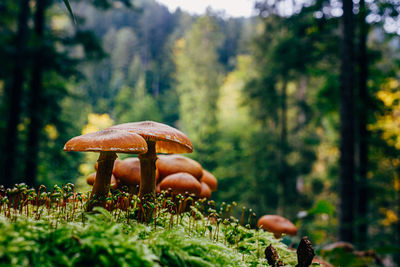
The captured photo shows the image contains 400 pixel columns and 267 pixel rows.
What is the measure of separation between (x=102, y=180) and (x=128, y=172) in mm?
510

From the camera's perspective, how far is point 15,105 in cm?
734

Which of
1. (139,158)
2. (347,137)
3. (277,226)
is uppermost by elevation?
(347,137)

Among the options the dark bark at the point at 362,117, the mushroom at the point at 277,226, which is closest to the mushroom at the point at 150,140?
the mushroom at the point at 277,226

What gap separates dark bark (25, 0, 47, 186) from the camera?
25.1 feet

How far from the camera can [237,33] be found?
35.9 meters

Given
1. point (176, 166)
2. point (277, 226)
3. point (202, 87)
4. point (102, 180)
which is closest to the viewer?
point (102, 180)

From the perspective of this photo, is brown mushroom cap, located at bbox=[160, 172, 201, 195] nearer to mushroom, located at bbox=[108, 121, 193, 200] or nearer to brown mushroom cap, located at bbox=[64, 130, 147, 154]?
mushroom, located at bbox=[108, 121, 193, 200]

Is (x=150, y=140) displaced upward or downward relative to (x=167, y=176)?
upward

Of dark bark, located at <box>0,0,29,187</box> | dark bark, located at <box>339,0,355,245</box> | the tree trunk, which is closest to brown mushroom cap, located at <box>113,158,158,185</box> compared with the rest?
dark bark, located at <box>339,0,355,245</box>

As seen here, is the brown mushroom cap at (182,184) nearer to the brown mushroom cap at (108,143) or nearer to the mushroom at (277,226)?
the brown mushroom cap at (108,143)

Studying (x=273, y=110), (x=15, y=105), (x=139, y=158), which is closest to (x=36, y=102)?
(x=15, y=105)

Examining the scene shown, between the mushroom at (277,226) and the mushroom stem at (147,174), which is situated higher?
the mushroom stem at (147,174)

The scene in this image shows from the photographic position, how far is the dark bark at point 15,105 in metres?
6.86

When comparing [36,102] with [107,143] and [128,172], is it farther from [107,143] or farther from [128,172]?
[107,143]
